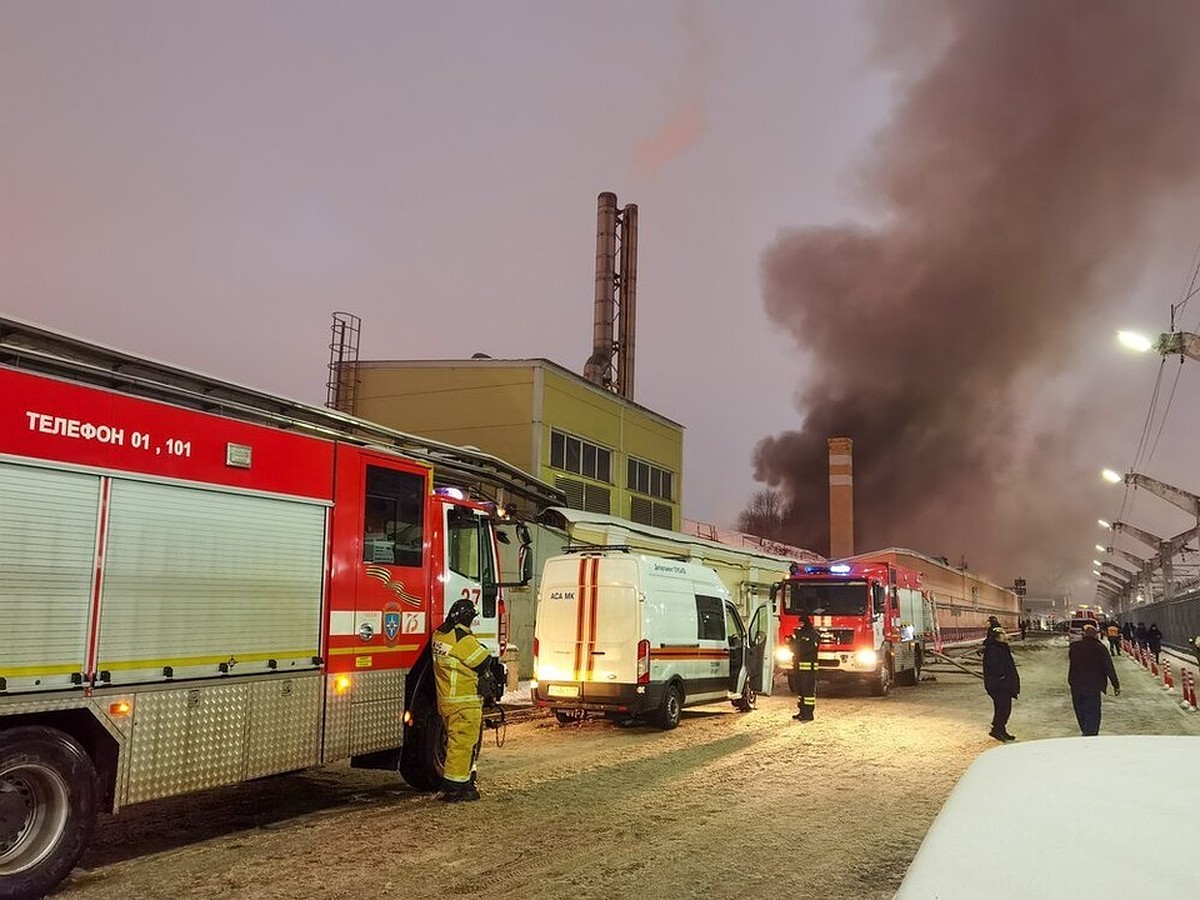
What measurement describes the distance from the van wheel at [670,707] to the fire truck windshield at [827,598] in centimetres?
673

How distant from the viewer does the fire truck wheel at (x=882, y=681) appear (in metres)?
18.6

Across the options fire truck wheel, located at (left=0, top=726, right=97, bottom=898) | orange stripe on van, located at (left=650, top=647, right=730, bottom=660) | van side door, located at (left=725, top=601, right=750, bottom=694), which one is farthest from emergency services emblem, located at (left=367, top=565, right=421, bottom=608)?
van side door, located at (left=725, top=601, right=750, bottom=694)

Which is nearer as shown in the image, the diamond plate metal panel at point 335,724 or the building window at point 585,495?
the diamond plate metal panel at point 335,724

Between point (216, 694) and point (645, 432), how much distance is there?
2655 centimetres

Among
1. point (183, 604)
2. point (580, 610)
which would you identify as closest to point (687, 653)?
point (580, 610)

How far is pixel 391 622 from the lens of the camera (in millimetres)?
7945

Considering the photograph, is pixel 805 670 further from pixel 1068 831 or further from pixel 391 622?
pixel 1068 831

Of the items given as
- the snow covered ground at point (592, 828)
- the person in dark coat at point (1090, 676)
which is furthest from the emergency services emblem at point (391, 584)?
the person in dark coat at point (1090, 676)

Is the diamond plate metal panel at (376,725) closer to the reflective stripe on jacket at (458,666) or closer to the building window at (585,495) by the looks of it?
the reflective stripe on jacket at (458,666)

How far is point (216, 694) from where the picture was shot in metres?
6.30

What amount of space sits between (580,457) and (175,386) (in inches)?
712

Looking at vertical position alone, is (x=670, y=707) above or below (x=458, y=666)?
below

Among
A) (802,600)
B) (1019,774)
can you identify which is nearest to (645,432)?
(802,600)

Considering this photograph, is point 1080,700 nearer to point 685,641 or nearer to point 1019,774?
point 685,641
